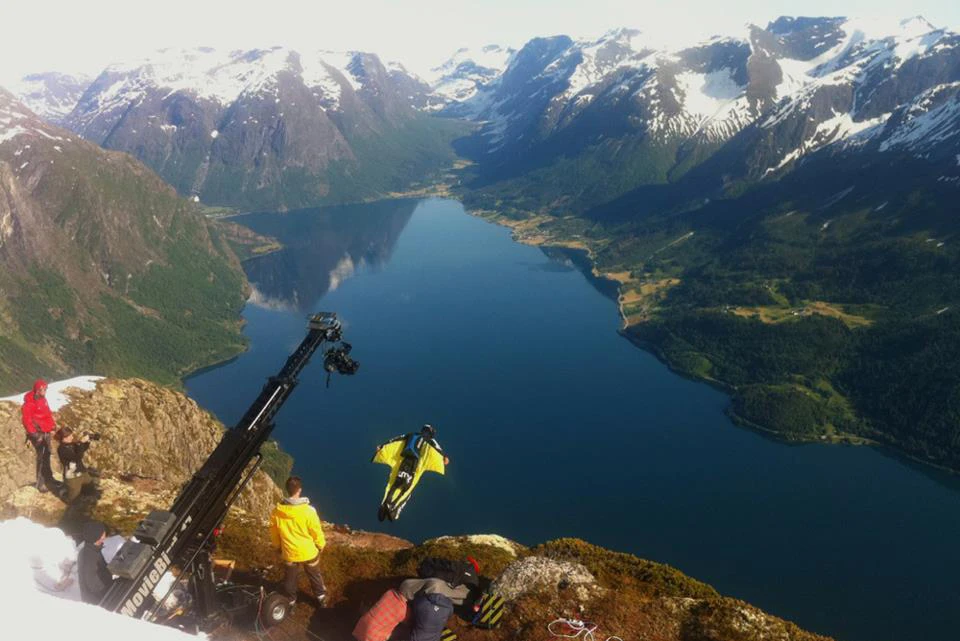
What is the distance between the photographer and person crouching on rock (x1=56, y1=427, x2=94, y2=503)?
101 feet

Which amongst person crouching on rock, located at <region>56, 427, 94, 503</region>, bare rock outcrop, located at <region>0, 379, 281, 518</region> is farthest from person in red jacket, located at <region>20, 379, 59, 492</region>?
bare rock outcrop, located at <region>0, 379, 281, 518</region>

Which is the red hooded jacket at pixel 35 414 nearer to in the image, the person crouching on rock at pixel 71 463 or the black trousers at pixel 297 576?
the person crouching on rock at pixel 71 463

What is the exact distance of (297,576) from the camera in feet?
69.3

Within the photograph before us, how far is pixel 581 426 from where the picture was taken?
184500mm

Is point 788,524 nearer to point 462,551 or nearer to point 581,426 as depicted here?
point 581,426

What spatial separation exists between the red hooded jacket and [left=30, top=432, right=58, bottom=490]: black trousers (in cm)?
33

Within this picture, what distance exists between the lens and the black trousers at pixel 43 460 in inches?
1173

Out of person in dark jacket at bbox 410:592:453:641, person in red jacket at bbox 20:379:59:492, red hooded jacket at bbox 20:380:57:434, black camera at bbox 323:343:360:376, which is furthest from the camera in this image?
red hooded jacket at bbox 20:380:57:434

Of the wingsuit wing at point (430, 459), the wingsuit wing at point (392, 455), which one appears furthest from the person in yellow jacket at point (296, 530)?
the wingsuit wing at point (430, 459)

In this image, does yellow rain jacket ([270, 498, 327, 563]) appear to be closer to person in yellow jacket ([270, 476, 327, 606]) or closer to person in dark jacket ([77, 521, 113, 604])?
person in yellow jacket ([270, 476, 327, 606])

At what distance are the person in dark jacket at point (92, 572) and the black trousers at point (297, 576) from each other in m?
5.39

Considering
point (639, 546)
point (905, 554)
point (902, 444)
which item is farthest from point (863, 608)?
point (902, 444)

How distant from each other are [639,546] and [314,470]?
85.8m

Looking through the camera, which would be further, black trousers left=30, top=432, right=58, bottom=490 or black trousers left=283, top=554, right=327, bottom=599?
black trousers left=30, top=432, right=58, bottom=490
